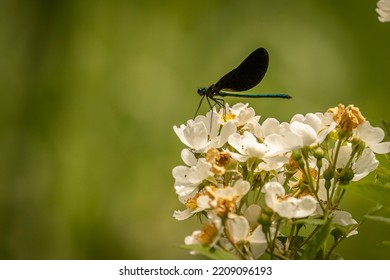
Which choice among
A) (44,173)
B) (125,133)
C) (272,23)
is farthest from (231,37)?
(44,173)

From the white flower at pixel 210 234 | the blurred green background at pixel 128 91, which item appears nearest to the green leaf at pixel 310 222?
the white flower at pixel 210 234

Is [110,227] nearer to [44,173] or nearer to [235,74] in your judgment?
[44,173]

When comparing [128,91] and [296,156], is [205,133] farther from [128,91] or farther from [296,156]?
[128,91]

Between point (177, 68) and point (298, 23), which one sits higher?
point (298, 23)

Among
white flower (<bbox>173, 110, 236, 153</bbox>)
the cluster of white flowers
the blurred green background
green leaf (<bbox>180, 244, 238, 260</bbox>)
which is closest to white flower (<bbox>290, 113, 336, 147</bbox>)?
the cluster of white flowers

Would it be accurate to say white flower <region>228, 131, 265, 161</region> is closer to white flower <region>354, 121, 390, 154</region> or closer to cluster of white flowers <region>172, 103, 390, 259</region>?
cluster of white flowers <region>172, 103, 390, 259</region>
